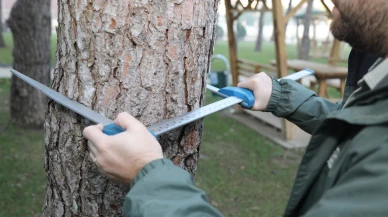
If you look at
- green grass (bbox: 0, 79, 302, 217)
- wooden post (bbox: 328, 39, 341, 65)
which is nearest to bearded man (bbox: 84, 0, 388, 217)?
green grass (bbox: 0, 79, 302, 217)

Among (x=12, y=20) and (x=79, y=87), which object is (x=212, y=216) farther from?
(x=12, y=20)

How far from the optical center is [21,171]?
5.10 meters

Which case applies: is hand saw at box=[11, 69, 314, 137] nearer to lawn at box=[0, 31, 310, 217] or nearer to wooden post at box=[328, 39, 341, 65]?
lawn at box=[0, 31, 310, 217]

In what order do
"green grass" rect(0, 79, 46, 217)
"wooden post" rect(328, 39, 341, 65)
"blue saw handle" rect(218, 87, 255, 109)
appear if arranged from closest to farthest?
1. "blue saw handle" rect(218, 87, 255, 109)
2. "green grass" rect(0, 79, 46, 217)
3. "wooden post" rect(328, 39, 341, 65)

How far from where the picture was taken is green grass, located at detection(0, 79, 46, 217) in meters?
4.31

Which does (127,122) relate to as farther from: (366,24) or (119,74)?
(366,24)

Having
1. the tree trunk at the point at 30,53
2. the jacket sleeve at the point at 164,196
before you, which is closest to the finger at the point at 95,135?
the jacket sleeve at the point at 164,196

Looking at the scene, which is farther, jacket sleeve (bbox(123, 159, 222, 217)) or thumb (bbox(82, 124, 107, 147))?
thumb (bbox(82, 124, 107, 147))

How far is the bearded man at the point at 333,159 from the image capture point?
983 mm

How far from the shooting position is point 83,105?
171 cm

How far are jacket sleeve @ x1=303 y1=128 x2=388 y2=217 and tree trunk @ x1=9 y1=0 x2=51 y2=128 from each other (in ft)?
19.6

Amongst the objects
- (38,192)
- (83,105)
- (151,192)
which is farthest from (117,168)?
(38,192)

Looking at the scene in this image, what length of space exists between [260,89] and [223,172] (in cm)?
358

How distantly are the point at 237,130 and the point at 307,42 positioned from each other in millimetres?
12448
